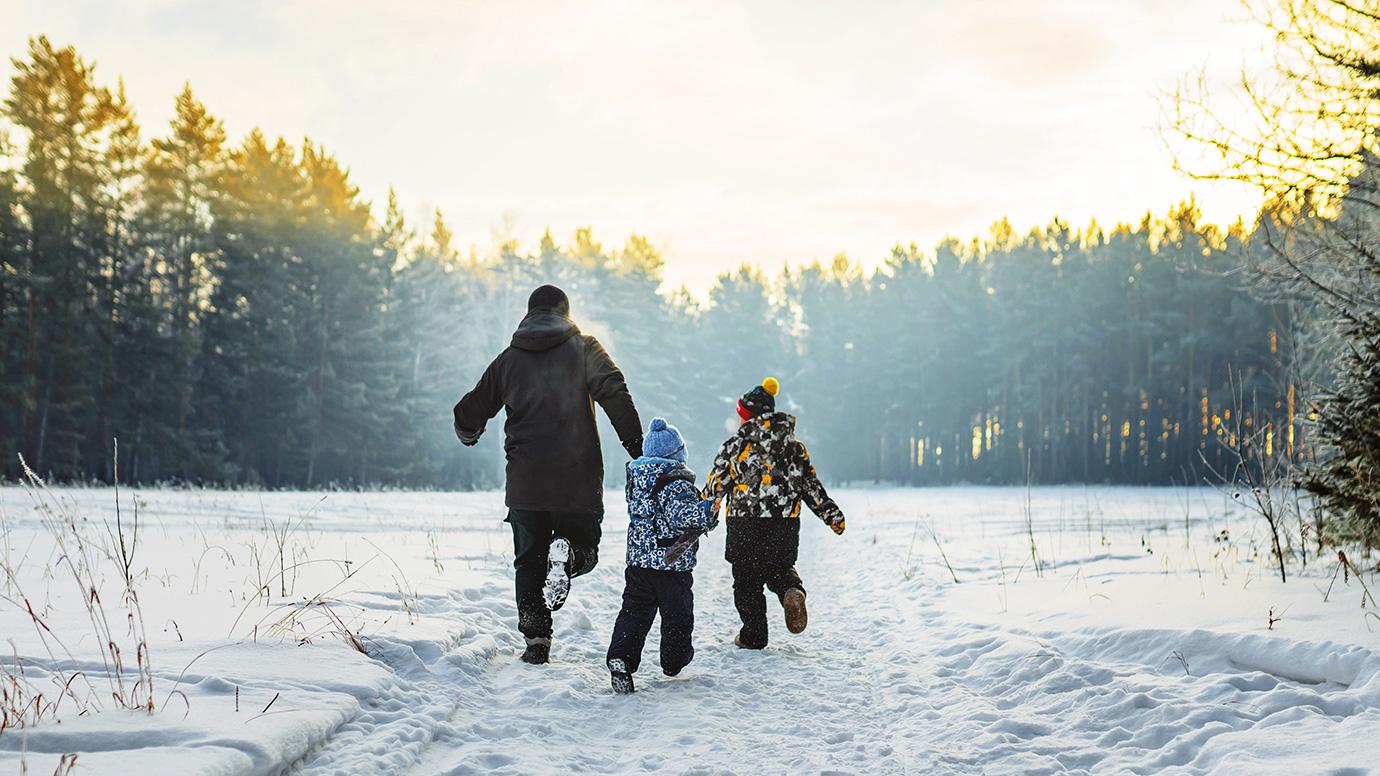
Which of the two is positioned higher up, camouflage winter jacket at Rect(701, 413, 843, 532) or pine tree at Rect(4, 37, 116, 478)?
pine tree at Rect(4, 37, 116, 478)

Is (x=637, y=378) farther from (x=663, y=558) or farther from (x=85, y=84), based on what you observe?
(x=663, y=558)

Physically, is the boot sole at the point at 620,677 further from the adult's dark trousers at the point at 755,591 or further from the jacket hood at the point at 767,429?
the jacket hood at the point at 767,429

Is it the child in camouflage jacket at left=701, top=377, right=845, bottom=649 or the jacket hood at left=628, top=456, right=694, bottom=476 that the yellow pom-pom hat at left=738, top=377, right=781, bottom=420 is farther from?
the jacket hood at left=628, top=456, right=694, bottom=476

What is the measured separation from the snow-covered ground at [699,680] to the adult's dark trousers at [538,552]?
0.31 metres

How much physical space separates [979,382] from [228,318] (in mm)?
43836

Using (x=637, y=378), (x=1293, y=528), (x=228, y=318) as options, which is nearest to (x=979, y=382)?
(x=637, y=378)

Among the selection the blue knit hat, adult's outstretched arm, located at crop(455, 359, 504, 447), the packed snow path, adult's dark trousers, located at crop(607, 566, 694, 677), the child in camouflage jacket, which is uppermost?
adult's outstretched arm, located at crop(455, 359, 504, 447)

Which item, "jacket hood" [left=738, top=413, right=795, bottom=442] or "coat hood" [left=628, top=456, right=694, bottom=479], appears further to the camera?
"jacket hood" [left=738, top=413, right=795, bottom=442]

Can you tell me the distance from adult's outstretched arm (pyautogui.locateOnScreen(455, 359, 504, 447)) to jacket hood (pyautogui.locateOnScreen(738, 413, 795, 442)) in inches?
82.2

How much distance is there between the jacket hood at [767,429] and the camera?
6852 mm

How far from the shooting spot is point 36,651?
161 inches

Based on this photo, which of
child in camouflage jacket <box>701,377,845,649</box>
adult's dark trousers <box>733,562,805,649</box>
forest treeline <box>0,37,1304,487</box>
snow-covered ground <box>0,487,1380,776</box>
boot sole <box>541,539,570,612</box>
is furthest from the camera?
forest treeline <box>0,37,1304,487</box>

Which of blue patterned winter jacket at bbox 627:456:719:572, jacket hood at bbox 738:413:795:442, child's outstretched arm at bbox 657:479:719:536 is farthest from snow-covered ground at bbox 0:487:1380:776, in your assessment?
jacket hood at bbox 738:413:795:442

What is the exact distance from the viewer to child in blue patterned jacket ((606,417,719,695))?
5.22 meters
